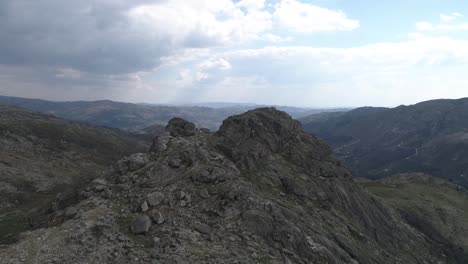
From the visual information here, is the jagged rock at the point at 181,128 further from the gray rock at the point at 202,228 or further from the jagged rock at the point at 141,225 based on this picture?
the jagged rock at the point at 141,225

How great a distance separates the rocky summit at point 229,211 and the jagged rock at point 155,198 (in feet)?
0.36

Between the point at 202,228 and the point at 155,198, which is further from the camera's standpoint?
the point at 155,198

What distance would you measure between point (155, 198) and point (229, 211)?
748cm

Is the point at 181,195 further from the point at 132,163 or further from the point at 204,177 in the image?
the point at 132,163

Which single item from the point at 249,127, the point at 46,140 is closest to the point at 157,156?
the point at 249,127

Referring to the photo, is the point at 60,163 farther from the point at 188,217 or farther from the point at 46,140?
the point at 188,217

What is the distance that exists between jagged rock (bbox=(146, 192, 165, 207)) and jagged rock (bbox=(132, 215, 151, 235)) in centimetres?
244

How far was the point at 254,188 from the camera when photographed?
146ft

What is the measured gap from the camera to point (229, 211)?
127 feet

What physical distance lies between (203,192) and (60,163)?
129996 mm

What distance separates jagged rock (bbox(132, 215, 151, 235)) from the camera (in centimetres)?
3417

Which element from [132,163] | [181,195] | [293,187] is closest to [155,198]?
[181,195]

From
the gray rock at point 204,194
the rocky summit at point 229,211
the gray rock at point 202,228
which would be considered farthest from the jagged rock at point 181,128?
the gray rock at point 202,228

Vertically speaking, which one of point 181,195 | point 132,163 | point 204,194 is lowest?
point 204,194
